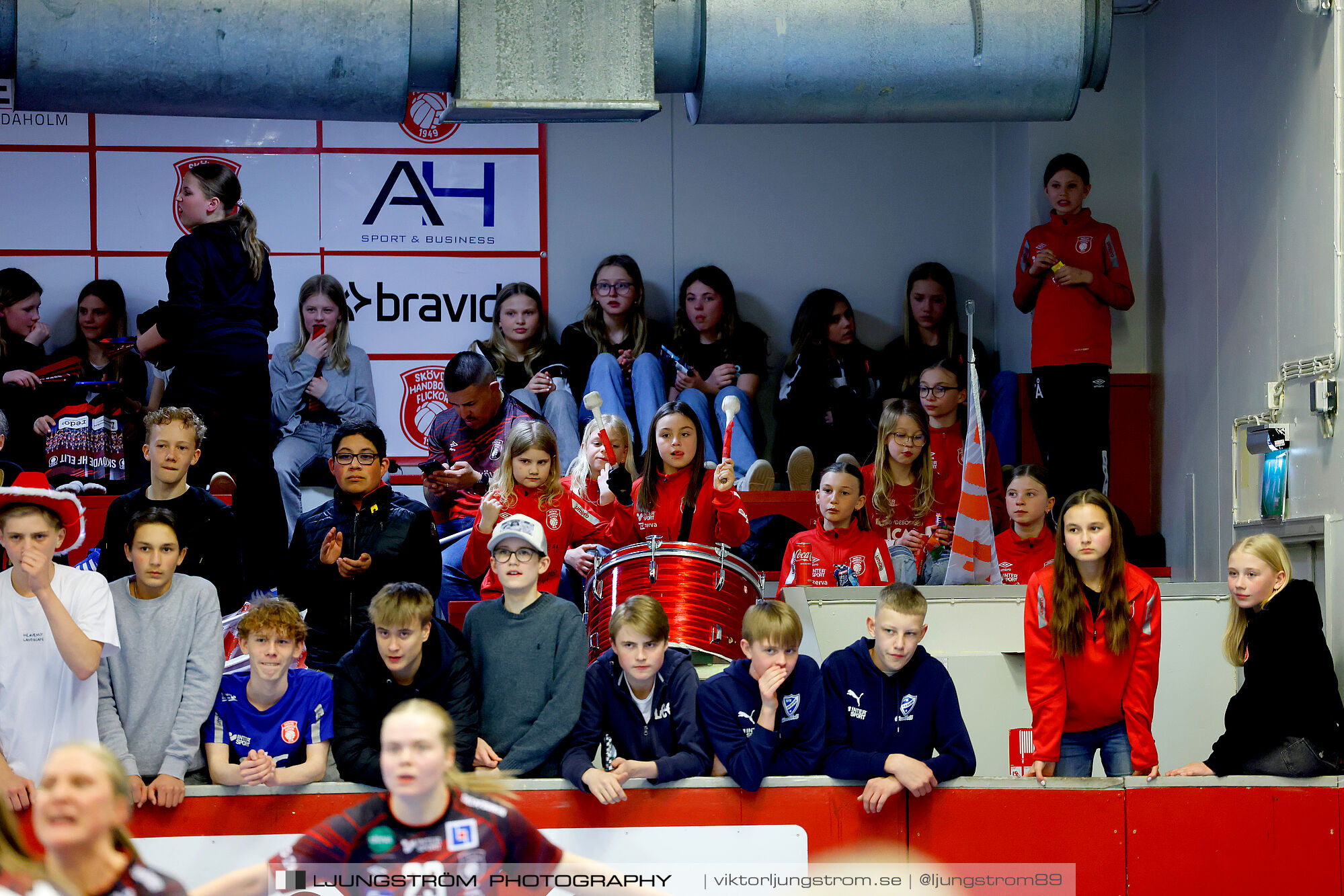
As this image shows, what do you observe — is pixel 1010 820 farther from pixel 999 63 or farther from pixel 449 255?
pixel 449 255

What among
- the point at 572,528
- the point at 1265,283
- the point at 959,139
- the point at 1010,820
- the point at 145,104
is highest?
the point at 959,139

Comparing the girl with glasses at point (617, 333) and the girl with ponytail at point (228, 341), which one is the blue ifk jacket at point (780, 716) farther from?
the girl with glasses at point (617, 333)

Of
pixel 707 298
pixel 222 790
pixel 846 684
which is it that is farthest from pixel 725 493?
pixel 707 298

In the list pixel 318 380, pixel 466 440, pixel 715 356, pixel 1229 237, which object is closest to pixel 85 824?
pixel 466 440

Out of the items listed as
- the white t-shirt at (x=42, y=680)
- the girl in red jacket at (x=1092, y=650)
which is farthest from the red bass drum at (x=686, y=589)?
the white t-shirt at (x=42, y=680)

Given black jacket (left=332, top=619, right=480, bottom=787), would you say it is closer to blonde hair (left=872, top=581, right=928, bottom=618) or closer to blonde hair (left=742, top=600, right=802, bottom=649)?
blonde hair (left=742, top=600, right=802, bottom=649)

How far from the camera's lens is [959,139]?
Result: 11.8 metres

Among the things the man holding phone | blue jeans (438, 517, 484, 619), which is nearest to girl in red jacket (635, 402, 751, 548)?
blue jeans (438, 517, 484, 619)

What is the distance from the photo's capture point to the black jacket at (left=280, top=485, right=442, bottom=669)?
21.0ft

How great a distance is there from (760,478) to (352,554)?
11.4 feet

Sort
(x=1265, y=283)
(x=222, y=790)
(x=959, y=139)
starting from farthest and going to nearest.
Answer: (x=959, y=139), (x=1265, y=283), (x=222, y=790)

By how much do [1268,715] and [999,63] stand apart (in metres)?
2.95

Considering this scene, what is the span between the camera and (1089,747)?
18.8ft

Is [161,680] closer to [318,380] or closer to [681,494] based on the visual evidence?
[681,494]
